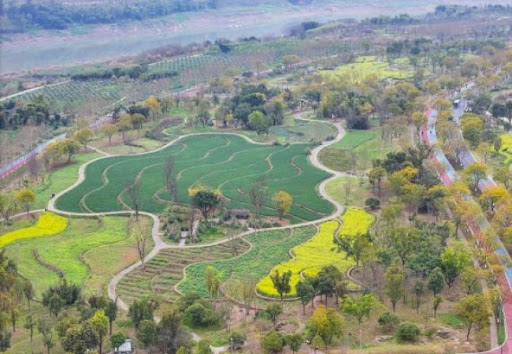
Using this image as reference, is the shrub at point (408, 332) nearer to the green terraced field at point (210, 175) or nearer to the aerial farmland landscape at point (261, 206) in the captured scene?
the aerial farmland landscape at point (261, 206)

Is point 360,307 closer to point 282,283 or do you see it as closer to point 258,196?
point 282,283

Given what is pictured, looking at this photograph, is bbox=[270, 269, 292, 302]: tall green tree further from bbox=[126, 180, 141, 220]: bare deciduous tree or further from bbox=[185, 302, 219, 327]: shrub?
bbox=[126, 180, 141, 220]: bare deciduous tree

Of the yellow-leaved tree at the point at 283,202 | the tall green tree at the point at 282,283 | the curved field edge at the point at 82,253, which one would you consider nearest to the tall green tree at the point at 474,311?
the tall green tree at the point at 282,283

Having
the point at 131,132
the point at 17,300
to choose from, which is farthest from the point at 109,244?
the point at 131,132

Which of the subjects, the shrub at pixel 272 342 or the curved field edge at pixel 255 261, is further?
the curved field edge at pixel 255 261

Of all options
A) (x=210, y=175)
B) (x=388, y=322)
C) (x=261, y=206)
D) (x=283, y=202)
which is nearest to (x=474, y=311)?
(x=388, y=322)

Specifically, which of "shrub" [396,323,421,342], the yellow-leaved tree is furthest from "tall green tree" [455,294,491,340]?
the yellow-leaved tree
